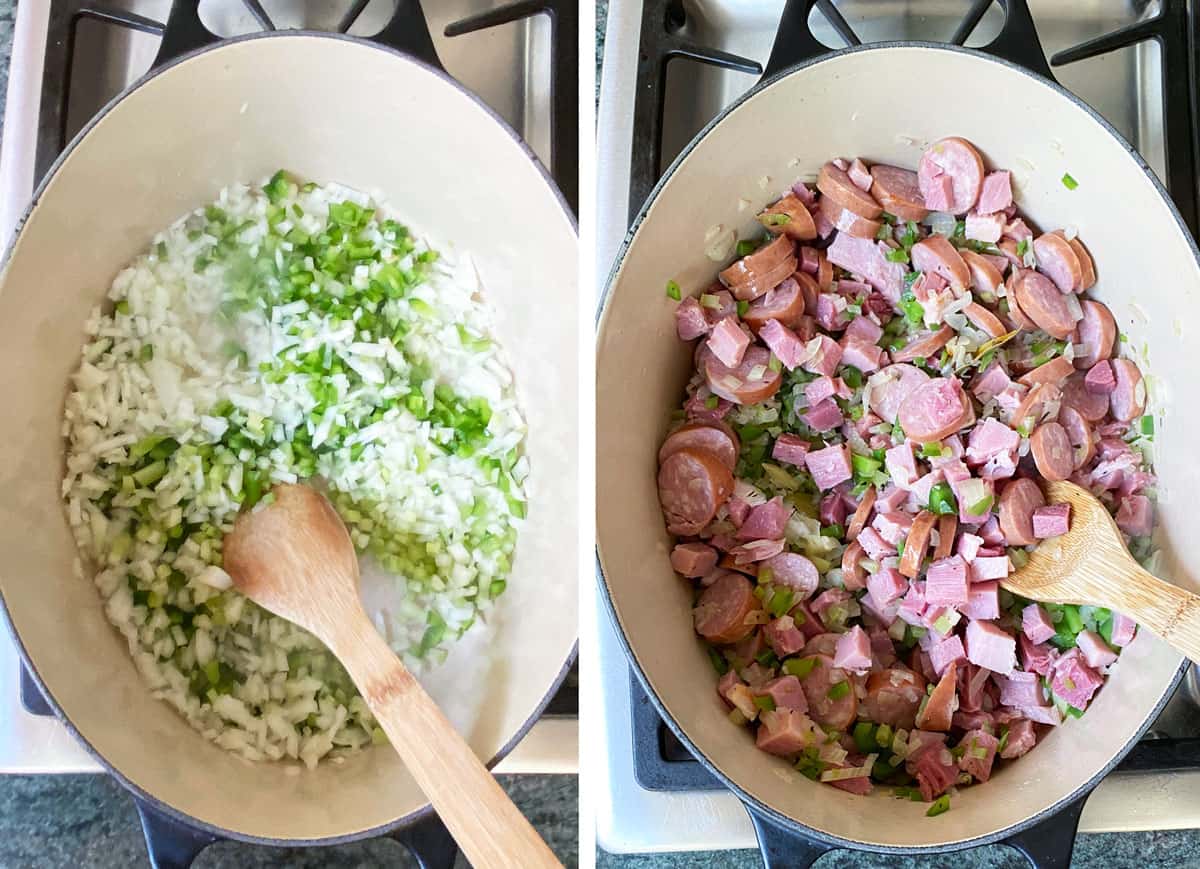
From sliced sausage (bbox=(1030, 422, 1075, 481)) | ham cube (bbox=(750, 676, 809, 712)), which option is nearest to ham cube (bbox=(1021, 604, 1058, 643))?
sliced sausage (bbox=(1030, 422, 1075, 481))

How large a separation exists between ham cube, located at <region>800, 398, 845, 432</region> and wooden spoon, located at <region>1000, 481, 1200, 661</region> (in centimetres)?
21

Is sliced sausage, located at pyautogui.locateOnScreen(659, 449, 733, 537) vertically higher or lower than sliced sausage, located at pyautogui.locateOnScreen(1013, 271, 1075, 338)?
lower

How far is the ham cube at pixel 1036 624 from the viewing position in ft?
2.93

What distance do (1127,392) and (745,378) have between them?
14.1 inches

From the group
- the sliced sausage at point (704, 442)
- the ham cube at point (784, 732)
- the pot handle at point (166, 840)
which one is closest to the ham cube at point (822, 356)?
the sliced sausage at point (704, 442)

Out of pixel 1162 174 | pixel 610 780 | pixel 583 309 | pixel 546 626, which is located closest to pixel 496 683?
pixel 546 626

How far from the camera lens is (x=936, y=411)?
91 centimetres

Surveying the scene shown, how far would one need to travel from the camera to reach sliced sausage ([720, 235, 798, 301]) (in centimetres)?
92

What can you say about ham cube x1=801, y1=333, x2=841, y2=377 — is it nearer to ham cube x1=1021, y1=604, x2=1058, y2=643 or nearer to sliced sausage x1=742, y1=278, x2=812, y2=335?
sliced sausage x1=742, y1=278, x2=812, y2=335

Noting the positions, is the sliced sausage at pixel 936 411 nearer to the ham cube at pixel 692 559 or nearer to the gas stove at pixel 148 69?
the ham cube at pixel 692 559

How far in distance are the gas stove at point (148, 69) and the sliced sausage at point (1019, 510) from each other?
418mm

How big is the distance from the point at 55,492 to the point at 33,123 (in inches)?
12.3

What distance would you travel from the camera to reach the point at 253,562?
79 cm

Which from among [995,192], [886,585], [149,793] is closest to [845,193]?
[995,192]
